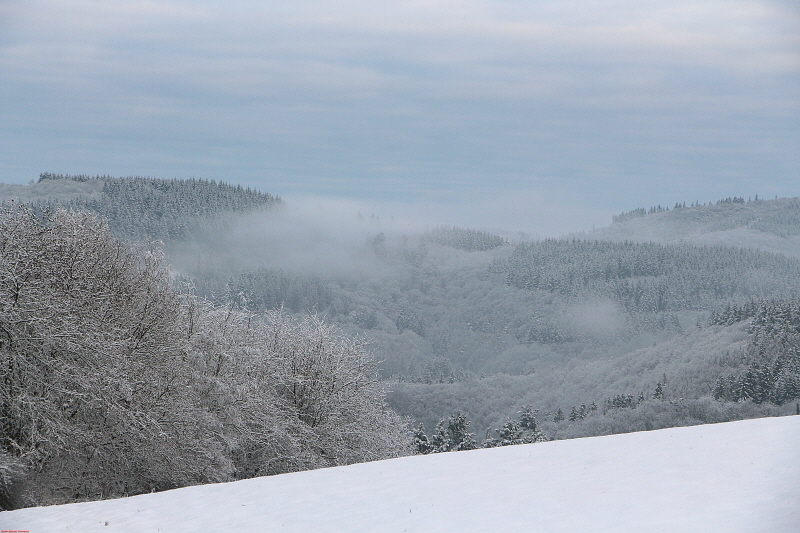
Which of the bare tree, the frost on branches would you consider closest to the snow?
the frost on branches

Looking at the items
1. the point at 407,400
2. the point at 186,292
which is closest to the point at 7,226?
the point at 186,292

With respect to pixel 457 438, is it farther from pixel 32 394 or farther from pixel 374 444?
pixel 32 394

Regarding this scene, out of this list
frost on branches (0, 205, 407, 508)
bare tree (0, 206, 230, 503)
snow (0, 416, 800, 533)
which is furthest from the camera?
frost on branches (0, 205, 407, 508)

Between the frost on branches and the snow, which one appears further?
the frost on branches

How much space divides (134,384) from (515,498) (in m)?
13.6

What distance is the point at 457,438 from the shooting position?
259 ft

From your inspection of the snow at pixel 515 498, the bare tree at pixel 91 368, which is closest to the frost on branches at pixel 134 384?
the bare tree at pixel 91 368

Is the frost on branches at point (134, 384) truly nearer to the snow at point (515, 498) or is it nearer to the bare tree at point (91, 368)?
the bare tree at point (91, 368)

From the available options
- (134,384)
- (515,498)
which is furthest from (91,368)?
(515,498)

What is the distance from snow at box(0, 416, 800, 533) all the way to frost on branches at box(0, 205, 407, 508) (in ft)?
15.6

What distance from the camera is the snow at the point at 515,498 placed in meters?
13.9

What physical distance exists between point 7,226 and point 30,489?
802 cm

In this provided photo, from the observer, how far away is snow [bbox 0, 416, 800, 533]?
13.9 meters

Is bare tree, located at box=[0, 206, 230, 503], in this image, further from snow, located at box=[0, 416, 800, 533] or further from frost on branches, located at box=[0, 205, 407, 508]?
snow, located at box=[0, 416, 800, 533]
